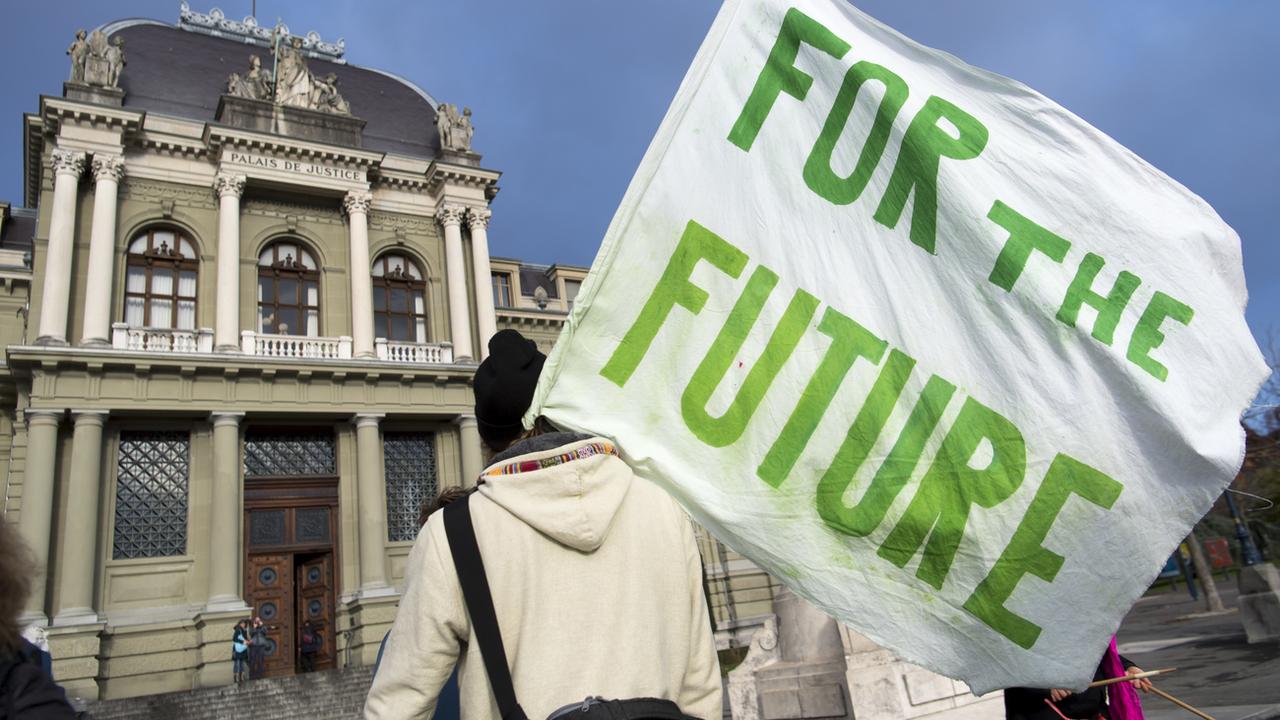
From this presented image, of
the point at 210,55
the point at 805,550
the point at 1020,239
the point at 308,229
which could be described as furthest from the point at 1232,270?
the point at 210,55

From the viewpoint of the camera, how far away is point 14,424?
767 inches

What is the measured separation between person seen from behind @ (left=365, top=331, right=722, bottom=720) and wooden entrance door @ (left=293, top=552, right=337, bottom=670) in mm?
19904

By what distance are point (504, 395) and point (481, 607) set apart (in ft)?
1.94

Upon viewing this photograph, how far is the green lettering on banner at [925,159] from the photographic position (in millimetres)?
2379

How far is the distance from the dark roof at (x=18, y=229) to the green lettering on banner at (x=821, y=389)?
28.3m

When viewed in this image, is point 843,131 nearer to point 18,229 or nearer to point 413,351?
point 413,351

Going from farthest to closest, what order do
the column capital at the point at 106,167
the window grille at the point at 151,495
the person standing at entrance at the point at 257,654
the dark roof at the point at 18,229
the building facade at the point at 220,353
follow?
the dark roof at the point at 18,229 < the column capital at the point at 106,167 < the window grille at the point at 151,495 < the building facade at the point at 220,353 < the person standing at entrance at the point at 257,654

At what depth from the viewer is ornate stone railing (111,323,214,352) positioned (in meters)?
18.7

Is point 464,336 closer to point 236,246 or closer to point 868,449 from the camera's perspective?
point 236,246

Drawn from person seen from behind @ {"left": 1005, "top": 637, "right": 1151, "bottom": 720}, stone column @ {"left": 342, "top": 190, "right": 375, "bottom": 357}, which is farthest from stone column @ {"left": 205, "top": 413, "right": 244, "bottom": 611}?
person seen from behind @ {"left": 1005, "top": 637, "right": 1151, "bottom": 720}

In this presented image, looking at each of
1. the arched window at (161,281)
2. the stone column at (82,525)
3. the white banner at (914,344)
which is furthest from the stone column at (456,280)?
the white banner at (914,344)

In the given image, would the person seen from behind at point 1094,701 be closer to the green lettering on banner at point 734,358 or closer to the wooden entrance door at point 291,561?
the green lettering on banner at point 734,358

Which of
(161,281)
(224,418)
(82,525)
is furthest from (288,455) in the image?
(161,281)

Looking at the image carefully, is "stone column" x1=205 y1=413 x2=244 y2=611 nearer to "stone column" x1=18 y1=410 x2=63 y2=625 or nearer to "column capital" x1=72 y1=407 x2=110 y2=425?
"column capital" x1=72 y1=407 x2=110 y2=425
